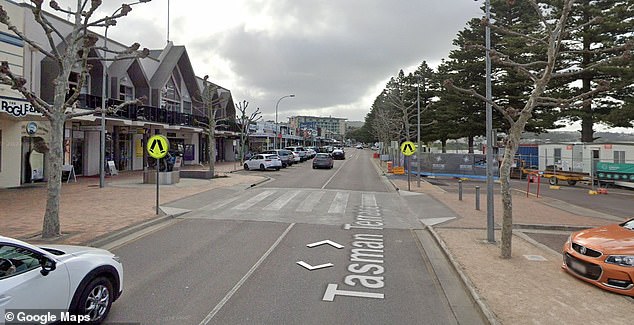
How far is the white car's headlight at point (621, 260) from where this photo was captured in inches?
228

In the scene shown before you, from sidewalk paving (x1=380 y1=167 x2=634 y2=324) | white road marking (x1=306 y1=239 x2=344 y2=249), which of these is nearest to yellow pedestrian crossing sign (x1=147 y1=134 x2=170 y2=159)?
white road marking (x1=306 y1=239 x2=344 y2=249)

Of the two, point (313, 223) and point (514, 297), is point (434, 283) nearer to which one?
point (514, 297)

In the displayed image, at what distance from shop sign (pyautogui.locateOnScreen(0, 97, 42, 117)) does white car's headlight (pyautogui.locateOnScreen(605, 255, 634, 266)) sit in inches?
737

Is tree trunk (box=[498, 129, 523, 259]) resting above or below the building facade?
below

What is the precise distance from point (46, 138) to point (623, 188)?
33.3m

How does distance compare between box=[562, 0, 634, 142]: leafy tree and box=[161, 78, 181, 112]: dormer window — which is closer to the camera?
box=[562, 0, 634, 142]: leafy tree

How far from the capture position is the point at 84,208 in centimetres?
1296

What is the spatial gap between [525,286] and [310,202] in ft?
34.1

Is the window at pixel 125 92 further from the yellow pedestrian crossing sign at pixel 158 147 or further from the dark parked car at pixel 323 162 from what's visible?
the yellow pedestrian crossing sign at pixel 158 147

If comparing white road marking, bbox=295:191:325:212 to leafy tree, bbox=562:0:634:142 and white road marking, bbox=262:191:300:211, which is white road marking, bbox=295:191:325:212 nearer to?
white road marking, bbox=262:191:300:211

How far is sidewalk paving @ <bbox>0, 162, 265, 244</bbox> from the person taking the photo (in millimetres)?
9570

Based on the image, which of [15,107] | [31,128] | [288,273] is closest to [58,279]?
[288,273]

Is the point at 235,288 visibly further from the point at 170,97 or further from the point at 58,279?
the point at 170,97

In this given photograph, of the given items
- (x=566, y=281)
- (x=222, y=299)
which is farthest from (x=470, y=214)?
(x=222, y=299)
